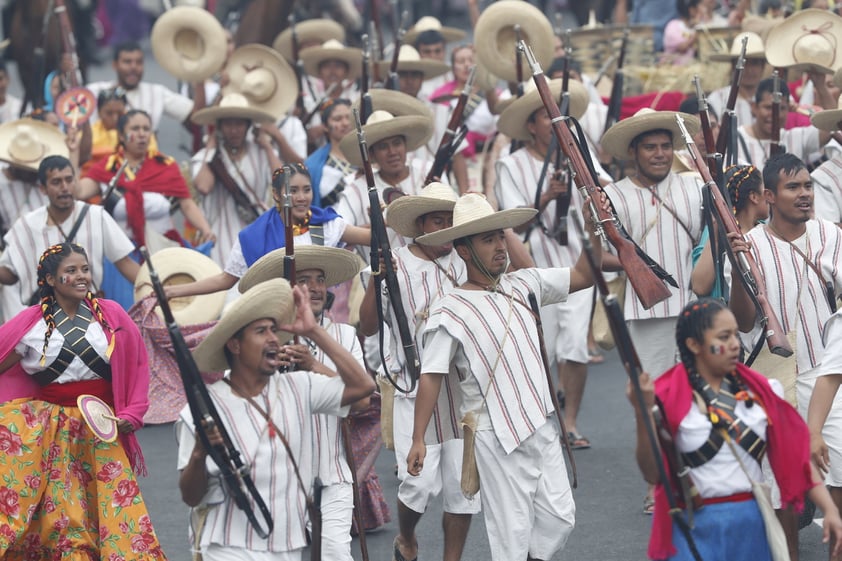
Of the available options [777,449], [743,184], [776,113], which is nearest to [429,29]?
[776,113]

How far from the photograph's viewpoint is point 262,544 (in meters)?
6.30

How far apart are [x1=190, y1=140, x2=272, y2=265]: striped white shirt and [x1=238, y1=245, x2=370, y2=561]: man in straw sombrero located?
183 inches

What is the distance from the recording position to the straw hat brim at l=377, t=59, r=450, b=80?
512 inches

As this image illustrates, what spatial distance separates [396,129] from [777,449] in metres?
4.03

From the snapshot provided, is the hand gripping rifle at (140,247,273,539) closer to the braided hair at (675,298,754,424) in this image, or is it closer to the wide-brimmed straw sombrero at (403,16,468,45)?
the braided hair at (675,298,754,424)

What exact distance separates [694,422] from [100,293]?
5761 mm

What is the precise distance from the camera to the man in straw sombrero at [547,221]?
1007 cm

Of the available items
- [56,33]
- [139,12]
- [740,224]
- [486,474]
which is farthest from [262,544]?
[139,12]

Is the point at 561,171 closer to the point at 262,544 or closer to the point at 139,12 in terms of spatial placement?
the point at 262,544

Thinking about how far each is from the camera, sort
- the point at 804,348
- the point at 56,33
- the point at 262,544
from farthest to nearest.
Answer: the point at 56,33 < the point at 804,348 < the point at 262,544

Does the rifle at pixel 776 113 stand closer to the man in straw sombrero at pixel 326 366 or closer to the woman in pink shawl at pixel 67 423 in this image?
the man in straw sombrero at pixel 326 366

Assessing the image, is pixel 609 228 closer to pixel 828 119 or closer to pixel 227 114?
pixel 828 119

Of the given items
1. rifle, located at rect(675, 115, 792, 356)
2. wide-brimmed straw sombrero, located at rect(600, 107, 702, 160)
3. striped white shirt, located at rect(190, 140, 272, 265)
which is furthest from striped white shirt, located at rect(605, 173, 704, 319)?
striped white shirt, located at rect(190, 140, 272, 265)

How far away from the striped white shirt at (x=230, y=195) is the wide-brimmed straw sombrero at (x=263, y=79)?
3.09 ft
